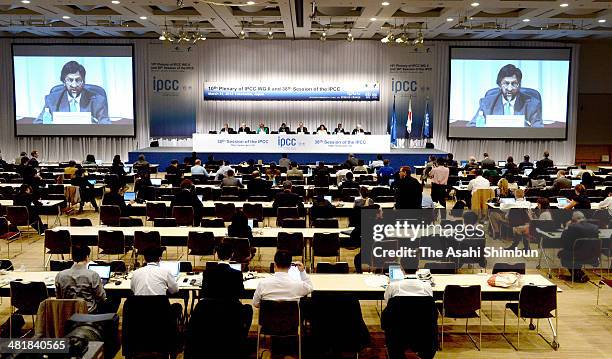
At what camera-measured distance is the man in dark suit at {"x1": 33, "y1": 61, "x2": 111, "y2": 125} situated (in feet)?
89.5

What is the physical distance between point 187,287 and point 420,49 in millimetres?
22838

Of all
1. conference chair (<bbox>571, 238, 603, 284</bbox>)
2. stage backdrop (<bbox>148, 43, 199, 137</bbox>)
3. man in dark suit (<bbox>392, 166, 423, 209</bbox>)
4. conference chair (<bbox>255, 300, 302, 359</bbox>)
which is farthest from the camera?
stage backdrop (<bbox>148, 43, 199, 137</bbox>)

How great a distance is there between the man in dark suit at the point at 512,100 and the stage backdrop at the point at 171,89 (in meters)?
12.7

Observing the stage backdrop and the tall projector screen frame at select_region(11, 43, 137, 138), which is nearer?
the tall projector screen frame at select_region(11, 43, 137, 138)

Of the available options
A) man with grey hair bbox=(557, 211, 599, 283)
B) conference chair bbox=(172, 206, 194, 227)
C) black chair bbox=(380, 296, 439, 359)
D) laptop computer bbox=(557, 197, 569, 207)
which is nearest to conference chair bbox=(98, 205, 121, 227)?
conference chair bbox=(172, 206, 194, 227)

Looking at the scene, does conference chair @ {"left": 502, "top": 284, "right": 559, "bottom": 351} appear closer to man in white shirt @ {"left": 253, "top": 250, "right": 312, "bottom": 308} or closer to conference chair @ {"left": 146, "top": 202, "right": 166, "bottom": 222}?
man in white shirt @ {"left": 253, "top": 250, "right": 312, "bottom": 308}

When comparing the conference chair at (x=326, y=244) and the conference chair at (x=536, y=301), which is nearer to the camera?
the conference chair at (x=536, y=301)

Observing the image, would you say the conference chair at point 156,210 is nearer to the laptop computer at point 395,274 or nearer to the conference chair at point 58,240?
the conference chair at point 58,240

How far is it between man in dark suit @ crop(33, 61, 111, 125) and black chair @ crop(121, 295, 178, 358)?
73.3 ft

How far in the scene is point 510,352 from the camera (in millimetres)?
8023

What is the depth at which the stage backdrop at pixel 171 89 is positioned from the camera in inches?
1121

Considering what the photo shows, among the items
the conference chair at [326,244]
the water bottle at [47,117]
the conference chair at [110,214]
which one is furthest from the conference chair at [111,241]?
the water bottle at [47,117]

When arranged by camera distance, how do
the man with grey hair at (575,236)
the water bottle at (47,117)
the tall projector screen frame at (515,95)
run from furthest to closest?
1. the water bottle at (47,117)
2. the tall projector screen frame at (515,95)
3. the man with grey hair at (575,236)

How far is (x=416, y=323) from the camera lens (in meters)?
6.88
